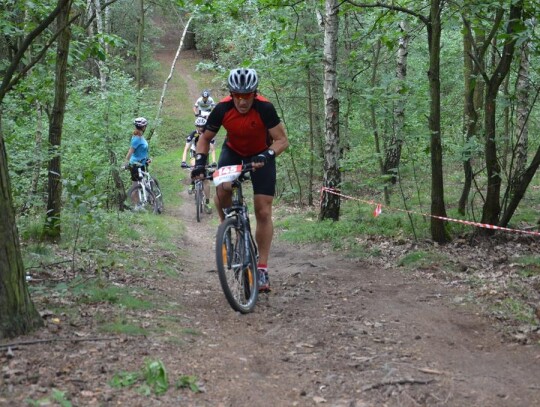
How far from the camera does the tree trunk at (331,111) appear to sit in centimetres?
1062

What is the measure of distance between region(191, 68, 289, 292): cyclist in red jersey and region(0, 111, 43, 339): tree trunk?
7.46 feet

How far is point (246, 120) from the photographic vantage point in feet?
19.0

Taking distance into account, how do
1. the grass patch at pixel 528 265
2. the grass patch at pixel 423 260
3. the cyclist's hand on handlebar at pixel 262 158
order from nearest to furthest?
1. the cyclist's hand on handlebar at pixel 262 158
2. the grass patch at pixel 528 265
3. the grass patch at pixel 423 260

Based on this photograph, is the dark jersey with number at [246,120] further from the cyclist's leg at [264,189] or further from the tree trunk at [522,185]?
the tree trunk at [522,185]

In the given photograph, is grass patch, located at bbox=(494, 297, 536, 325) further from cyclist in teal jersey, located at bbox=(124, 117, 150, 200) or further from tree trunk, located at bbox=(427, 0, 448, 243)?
cyclist in teal jersey, located at bbox=(124, 117, 150, 200)

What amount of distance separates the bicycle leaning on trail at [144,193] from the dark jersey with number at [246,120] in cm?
766

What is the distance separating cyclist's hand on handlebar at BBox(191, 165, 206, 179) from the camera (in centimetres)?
574

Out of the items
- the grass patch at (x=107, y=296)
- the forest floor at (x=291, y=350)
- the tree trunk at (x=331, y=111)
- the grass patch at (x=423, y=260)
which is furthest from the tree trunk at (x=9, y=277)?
the tree trunk at (x=331, y=111)

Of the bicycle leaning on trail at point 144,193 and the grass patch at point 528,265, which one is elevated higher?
the bicycle leaning on trail at point 144,193

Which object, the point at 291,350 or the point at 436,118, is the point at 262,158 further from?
the point at 436,118

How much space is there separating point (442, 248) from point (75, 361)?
607cm

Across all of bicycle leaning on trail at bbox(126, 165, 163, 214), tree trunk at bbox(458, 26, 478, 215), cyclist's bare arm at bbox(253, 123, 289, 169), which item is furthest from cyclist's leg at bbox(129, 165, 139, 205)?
cyclist's bare arm at bbox(253, 123, 289, 169)

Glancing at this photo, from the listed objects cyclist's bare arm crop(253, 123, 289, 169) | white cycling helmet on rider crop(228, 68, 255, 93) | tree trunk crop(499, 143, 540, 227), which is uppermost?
white cycling helmet on rider crop(228, 68, 255, 93)

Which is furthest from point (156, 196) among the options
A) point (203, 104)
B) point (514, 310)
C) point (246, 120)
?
point (514, 310)
